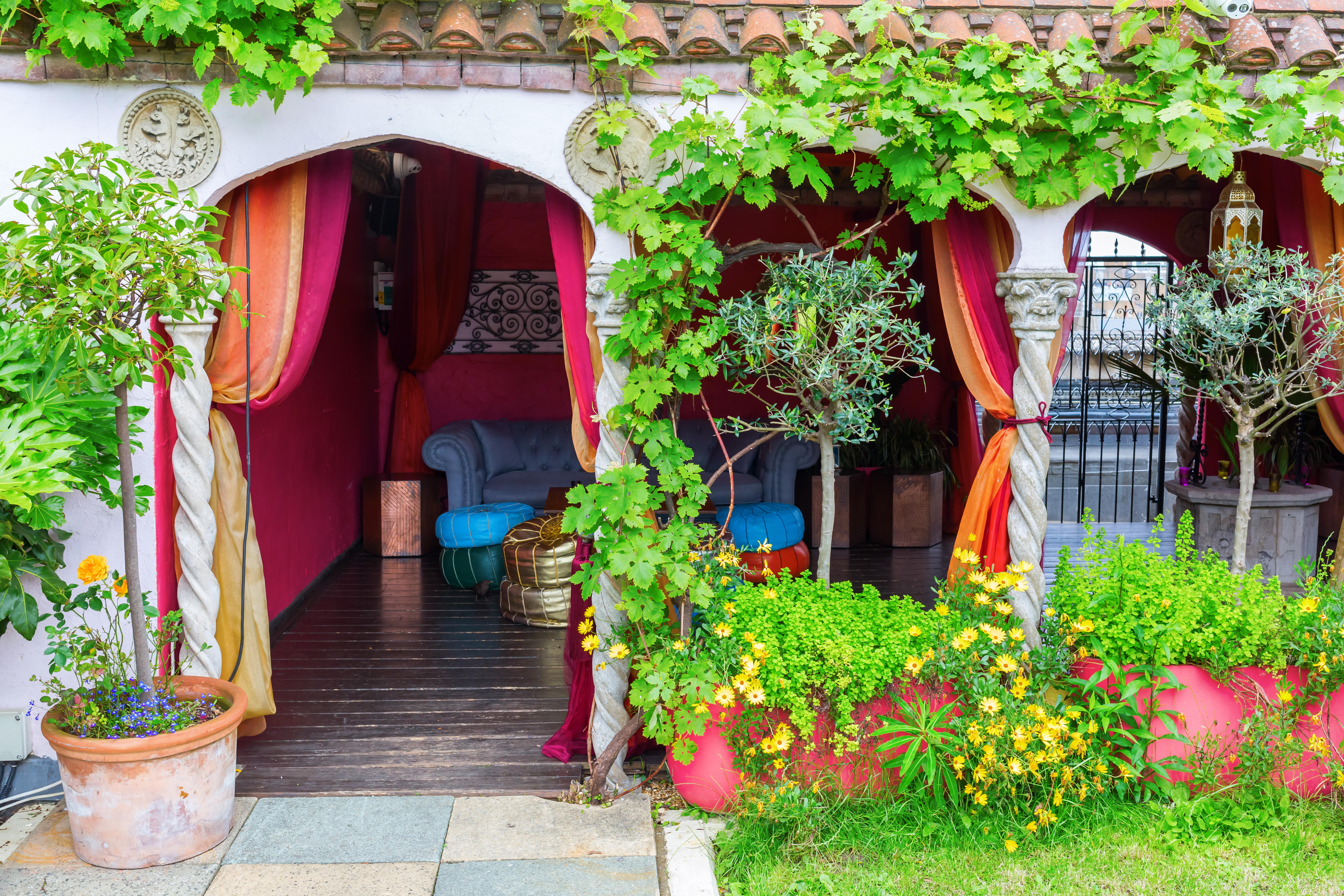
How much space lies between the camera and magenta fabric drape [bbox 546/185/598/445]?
406 cm

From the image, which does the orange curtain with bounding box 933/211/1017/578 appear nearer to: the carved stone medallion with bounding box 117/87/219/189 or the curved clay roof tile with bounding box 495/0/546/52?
the curved clay roof tile with bounding box 495/0/546/52

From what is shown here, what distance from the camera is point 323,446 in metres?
6.73

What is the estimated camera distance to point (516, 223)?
8.34m

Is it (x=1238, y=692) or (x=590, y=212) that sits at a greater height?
(x=590, y=212)

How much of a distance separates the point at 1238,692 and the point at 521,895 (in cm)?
253

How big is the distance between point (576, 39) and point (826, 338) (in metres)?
1.33

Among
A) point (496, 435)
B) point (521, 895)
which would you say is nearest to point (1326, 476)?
point (496, 435)

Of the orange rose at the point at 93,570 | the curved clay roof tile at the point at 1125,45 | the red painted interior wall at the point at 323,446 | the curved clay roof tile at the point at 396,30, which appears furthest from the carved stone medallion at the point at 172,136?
the curved clay roof tile at the point at 1125,45

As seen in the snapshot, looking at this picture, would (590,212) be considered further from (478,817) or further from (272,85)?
(478,817)

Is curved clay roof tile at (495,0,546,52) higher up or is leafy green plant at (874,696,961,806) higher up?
curved clay roof tile at (495,0,546,52)

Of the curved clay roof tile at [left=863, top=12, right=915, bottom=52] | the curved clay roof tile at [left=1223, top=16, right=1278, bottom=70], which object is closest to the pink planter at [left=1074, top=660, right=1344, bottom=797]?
the curved clay roof tile at [left=1223, top=16, right=1278, bottom=70]

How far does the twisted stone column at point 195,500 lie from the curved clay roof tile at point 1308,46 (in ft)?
13.2

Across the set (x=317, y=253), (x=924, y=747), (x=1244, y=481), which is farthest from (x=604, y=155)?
(x=1244, y=481)

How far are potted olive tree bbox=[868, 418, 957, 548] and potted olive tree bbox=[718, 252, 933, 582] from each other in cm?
391
